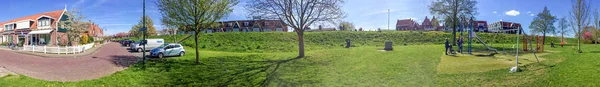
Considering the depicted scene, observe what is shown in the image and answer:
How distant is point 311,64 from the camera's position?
28.9ft

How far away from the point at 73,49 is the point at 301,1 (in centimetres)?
624

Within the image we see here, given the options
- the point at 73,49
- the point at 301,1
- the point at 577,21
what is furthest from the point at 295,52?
the point at 577,21

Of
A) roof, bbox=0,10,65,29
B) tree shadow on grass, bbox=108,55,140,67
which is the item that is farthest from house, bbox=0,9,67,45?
tree shadow on grass, bbox=108,55,140,67

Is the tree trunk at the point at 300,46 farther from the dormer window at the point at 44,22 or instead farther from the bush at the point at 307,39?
the dormer window at the point at 44,22

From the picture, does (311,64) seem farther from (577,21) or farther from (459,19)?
(577,21)

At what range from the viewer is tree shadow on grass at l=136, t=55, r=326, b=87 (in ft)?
22.4

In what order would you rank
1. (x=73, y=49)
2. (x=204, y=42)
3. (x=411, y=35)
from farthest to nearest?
(x=411, y=35), (x=204, y=42), (x=73, y=49)

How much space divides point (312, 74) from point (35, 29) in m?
5.71

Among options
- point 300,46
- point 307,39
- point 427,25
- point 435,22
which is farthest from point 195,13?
point 435,22

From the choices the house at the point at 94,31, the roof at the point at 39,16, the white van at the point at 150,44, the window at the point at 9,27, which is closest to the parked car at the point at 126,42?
the white van at the point at 150,44

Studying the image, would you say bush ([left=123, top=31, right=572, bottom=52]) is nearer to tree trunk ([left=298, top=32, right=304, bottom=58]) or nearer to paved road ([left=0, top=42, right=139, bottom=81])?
tree trunk ([left=298, top=32, right=304, bottom=58])

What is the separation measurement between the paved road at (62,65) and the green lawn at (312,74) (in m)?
0.13

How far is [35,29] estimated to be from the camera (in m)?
4.99

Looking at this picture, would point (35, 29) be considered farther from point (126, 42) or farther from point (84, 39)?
point (126, 42)
